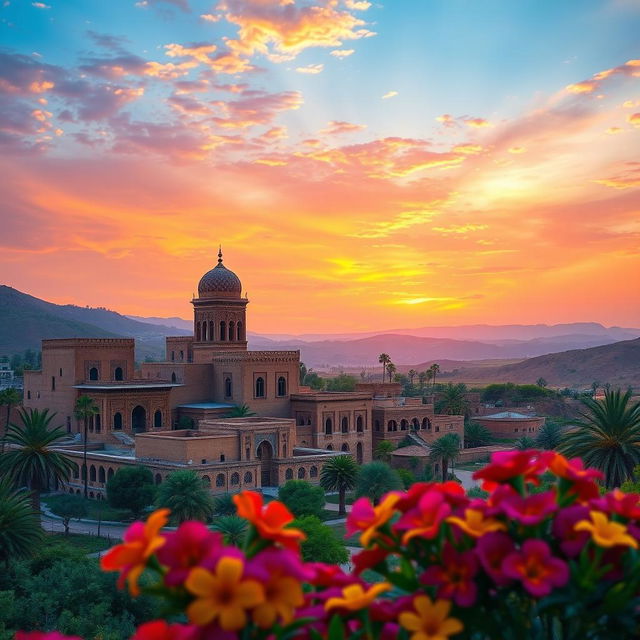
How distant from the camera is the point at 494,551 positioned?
528cm

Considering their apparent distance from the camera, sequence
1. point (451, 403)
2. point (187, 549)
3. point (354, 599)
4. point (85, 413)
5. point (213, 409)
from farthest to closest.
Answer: point (451, 403), point (213, 409), point (85, 413), point (354, 599), point (187, 549)

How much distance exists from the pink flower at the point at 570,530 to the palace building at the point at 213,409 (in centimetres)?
4635

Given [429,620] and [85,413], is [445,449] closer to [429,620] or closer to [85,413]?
[85,413]

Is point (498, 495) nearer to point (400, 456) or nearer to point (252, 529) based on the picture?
Answer: point (252, 529)

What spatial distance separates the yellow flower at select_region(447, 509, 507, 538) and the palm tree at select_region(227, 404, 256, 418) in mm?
58418

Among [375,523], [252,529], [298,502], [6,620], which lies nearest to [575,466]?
[375,523]

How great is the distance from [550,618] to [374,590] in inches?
48.2

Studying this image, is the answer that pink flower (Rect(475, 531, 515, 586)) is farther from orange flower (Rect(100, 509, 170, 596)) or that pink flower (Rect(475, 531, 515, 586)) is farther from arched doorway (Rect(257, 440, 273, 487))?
arched doorway (Rect(257, 440, 273, 487))

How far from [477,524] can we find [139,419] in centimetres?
5831

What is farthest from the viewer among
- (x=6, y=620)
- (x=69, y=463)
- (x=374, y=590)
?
(x=69, y=463)

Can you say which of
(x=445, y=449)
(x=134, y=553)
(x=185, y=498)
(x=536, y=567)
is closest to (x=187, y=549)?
(x=134, y=553)

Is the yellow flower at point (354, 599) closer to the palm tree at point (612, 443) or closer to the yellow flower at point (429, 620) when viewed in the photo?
the yellow flower at point (429, 620)

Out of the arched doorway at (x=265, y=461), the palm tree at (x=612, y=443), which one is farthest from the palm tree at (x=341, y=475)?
the palm tree at (x=612, y=443)

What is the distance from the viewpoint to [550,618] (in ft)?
18.2
